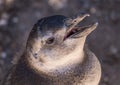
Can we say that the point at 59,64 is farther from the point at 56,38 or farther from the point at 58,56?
the point at 56,38

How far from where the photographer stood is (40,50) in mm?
3109

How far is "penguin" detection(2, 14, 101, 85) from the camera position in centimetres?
308

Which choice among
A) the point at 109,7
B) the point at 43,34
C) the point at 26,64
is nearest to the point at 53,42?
the point at 43,34

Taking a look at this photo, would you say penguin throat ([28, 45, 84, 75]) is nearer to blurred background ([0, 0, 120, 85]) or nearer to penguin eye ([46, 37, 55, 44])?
penguin eye ([46, 37, 55, 44])

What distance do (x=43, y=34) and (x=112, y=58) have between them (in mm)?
1656

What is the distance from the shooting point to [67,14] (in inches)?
195

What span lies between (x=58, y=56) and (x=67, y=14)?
1.89 metres

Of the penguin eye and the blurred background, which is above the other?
the penguin eye

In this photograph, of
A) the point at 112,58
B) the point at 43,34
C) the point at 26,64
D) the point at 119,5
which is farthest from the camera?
the point at 119,5

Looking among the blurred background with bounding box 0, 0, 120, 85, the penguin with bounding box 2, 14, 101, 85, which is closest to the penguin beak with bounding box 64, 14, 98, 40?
the penguin with bounding box 2, 14, 101, 85

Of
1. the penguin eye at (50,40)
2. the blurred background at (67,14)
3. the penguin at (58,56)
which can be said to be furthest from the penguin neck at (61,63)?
the blurred background at (67,14)

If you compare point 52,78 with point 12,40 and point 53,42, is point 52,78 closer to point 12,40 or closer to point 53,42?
point 53,42

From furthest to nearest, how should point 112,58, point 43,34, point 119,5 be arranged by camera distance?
point 119,5, point 112,58, point 43,34

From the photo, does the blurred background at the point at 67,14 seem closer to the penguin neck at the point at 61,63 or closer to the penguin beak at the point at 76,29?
the penguin neck at the point at 61,63
